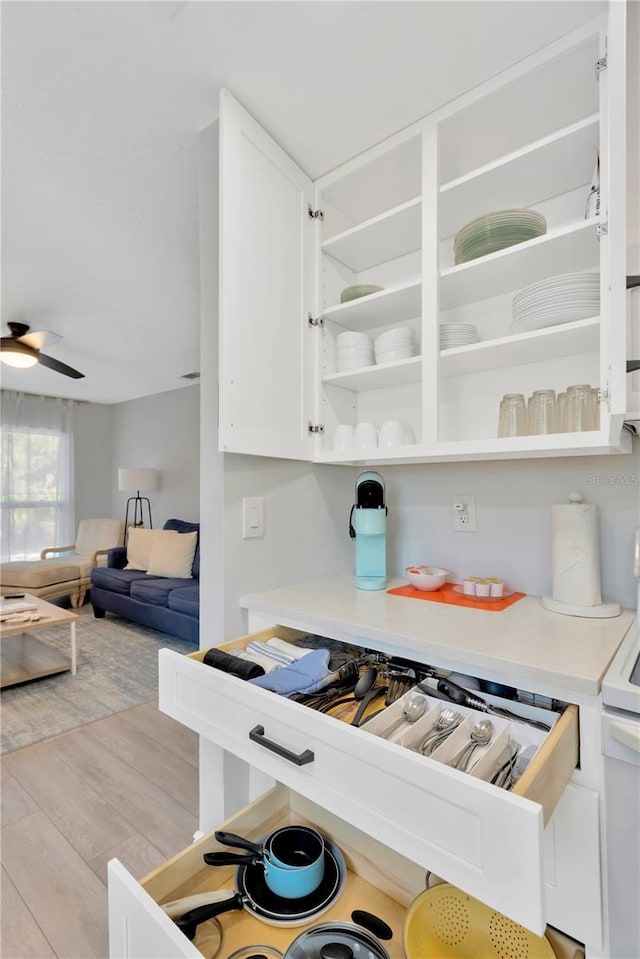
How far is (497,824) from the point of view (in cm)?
57

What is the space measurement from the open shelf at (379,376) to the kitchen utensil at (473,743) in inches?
38.6

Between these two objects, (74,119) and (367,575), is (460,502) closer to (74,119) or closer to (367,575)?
(367,575)

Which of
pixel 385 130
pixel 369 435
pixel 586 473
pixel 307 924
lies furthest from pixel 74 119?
pixel 307 924

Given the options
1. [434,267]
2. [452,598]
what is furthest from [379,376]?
[452,598]

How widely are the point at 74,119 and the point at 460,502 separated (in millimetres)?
1765

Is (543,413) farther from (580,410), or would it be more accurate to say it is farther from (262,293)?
(262,293)

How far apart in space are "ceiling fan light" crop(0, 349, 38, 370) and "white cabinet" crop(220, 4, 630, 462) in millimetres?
2656

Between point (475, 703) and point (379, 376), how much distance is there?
1.07 m

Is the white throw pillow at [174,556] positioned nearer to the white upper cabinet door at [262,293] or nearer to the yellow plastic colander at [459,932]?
the white upper cabinet door at [262,293]

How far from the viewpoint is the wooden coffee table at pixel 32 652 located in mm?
2871

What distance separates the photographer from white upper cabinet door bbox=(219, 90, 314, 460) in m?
1.23

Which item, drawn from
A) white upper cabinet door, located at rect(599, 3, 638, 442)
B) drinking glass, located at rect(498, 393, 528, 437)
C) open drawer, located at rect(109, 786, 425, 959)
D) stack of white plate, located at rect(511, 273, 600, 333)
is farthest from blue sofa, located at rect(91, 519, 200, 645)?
white upper cabinet door, located at rect(599, 3, 638, 442)

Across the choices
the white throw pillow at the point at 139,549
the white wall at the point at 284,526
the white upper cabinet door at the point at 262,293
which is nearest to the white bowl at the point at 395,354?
the white upper cabinet door at the point at 262,293

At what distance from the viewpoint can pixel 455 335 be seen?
1.41 metres
